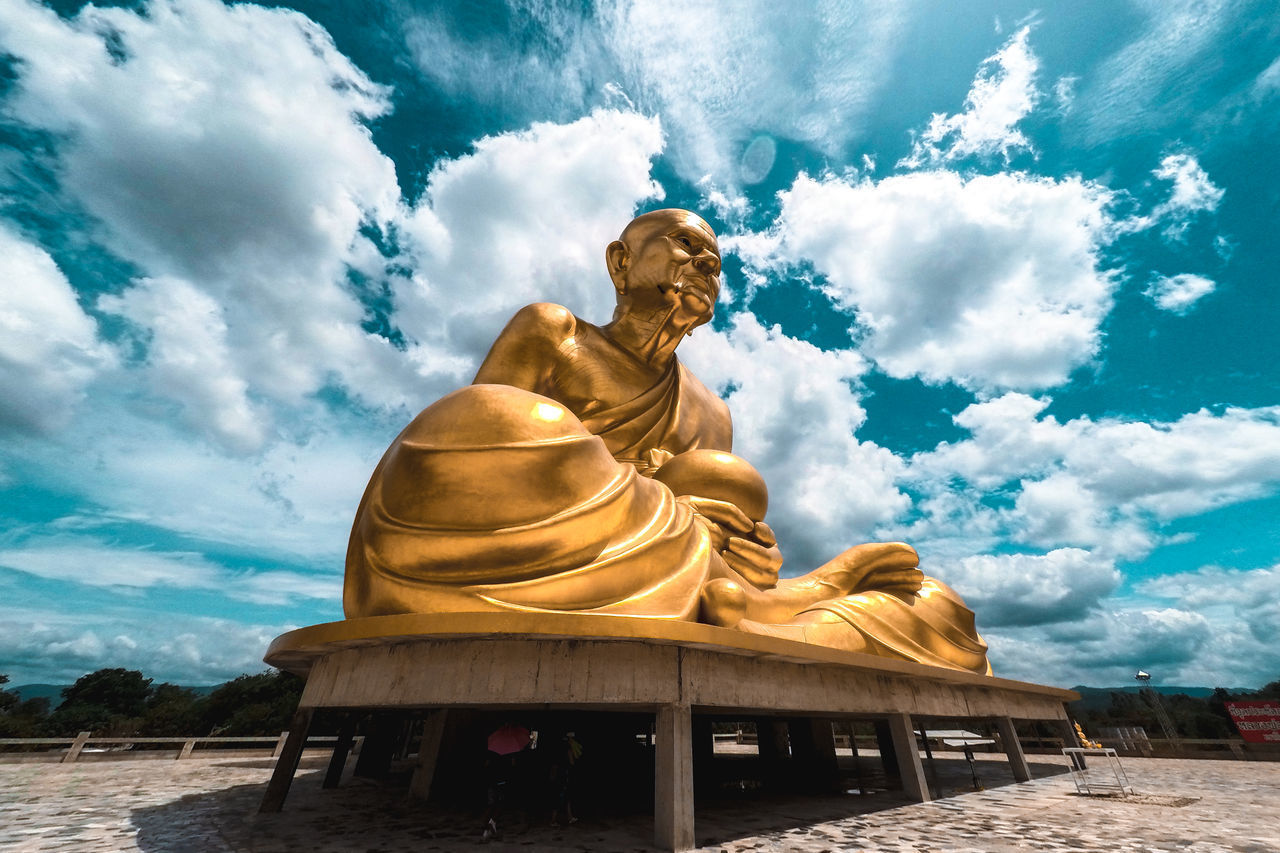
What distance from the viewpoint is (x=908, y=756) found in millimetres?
6887

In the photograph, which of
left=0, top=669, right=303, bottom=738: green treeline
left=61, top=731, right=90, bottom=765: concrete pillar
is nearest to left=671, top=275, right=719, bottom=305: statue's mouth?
left=61, top=731, right=90, bottom=765: concrete pillar

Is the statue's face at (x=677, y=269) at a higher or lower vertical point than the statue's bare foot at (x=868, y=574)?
higher

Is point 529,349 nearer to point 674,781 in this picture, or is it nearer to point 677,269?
point 677,269

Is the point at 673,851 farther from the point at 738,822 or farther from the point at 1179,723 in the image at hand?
the point at 1179,723

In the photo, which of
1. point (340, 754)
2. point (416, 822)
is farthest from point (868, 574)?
point (340, 754)

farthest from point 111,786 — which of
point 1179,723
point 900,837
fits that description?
point 1179,723

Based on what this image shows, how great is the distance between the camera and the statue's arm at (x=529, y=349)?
290 inches

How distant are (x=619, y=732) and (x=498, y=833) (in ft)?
18.0

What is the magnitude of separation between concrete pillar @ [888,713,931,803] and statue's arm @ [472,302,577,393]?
565 centimetres

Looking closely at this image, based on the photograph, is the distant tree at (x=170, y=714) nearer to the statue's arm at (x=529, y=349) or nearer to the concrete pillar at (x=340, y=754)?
the concrete pillar at (x=340, y=754)

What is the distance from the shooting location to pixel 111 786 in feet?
24.3

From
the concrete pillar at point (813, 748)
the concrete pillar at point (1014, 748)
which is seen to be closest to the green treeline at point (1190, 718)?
the concrete pillar at point (1014, 748)

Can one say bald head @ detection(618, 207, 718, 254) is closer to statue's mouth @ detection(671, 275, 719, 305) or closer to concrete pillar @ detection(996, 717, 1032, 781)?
statue's mouth @ detection(671, 275, 719, 305)

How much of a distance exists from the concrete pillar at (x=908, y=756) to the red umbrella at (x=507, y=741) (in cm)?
420
